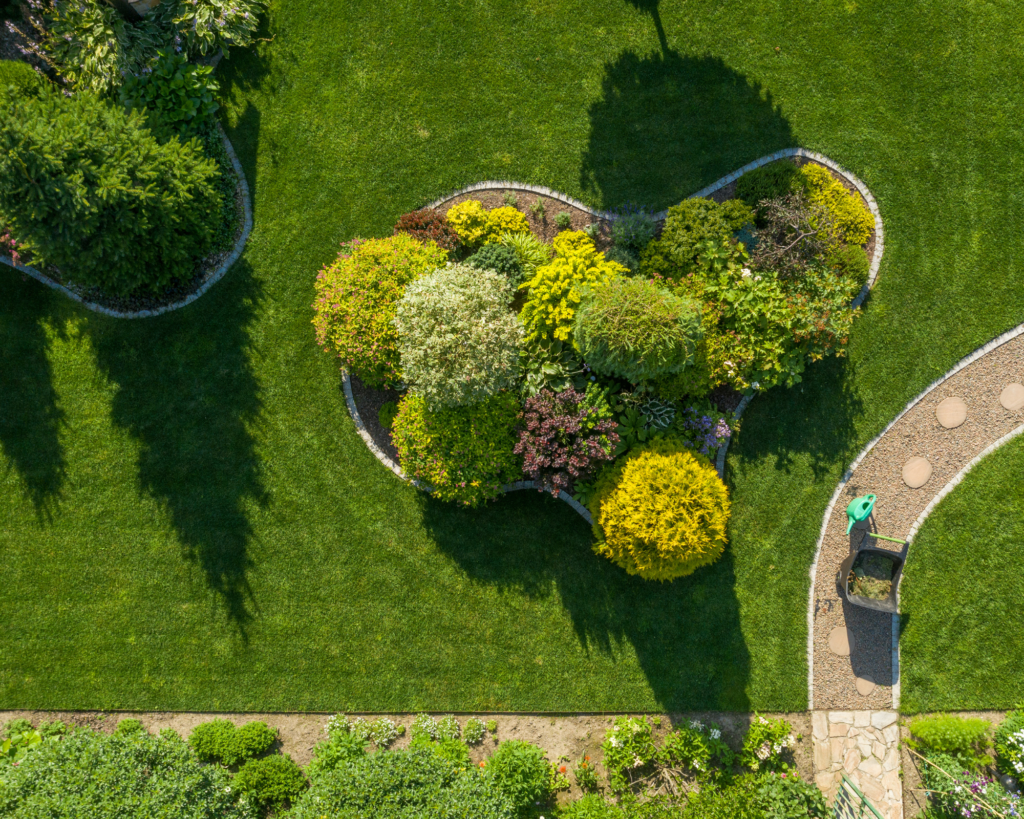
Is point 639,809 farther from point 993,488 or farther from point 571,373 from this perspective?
point 993,488

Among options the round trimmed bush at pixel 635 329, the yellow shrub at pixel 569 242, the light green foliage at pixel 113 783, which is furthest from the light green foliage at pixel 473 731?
the yellow shrub at pixel 569 242

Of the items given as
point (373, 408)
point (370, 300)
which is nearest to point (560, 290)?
point (370, 300)

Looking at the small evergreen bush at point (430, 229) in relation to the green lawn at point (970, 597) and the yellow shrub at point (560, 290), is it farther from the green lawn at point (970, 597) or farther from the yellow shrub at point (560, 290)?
the green lawn at point (970, 597)

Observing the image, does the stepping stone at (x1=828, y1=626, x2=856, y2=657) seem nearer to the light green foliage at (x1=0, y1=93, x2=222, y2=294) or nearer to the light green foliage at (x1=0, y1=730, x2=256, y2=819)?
the light green foliage at (x1=0, y1=730, x2=256, y2=819)

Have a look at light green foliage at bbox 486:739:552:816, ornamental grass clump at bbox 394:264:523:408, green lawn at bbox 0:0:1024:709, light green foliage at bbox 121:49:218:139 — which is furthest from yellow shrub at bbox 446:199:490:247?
light green foliage at bbox 486:739:552:816

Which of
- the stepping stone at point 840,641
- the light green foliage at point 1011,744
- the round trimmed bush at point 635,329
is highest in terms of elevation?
the round trimmed bush at point 635,329
